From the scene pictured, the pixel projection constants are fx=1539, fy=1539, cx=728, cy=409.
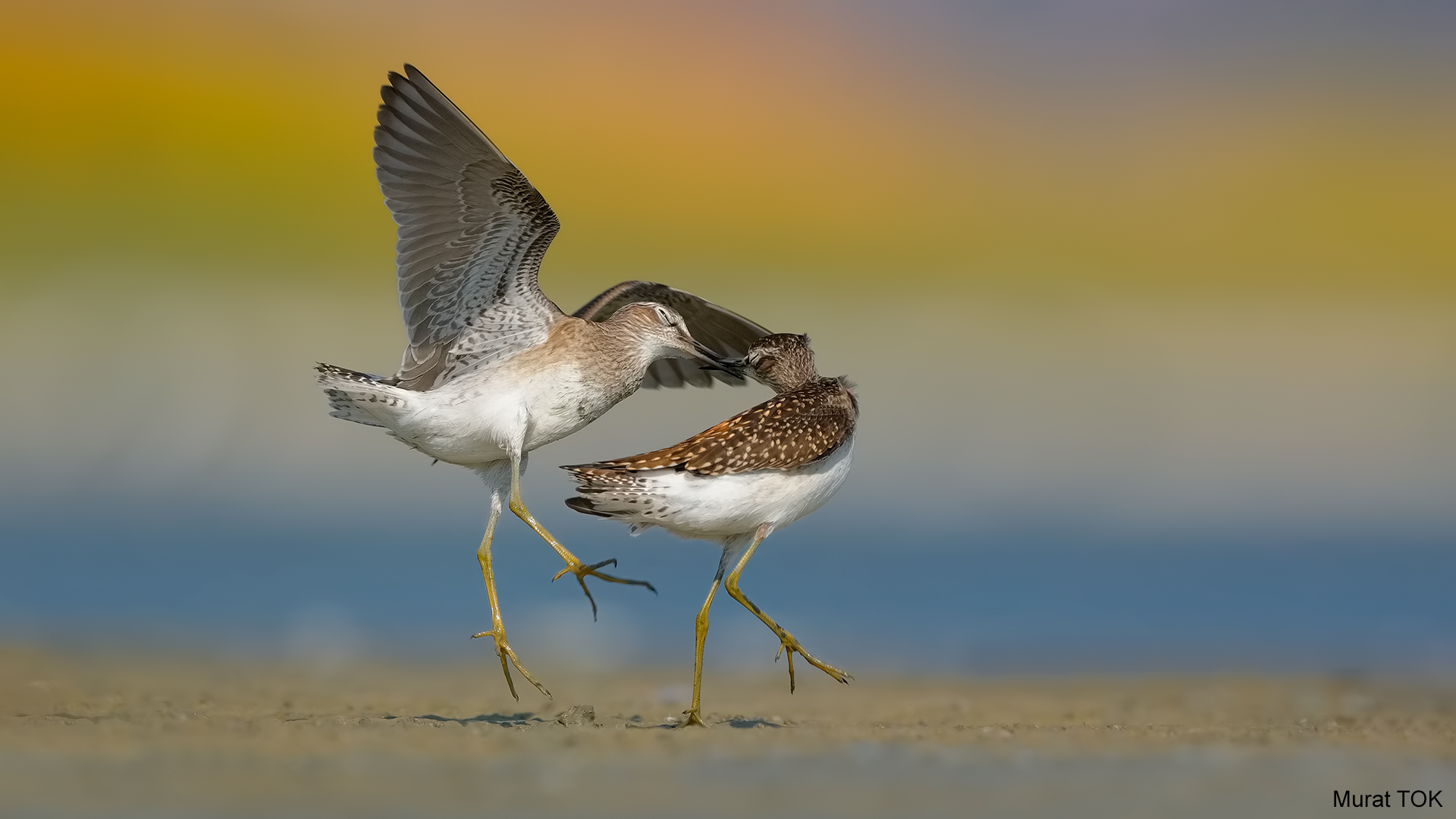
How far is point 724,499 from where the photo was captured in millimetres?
9047

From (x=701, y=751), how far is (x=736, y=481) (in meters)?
2.04

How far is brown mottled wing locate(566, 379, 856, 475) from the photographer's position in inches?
358

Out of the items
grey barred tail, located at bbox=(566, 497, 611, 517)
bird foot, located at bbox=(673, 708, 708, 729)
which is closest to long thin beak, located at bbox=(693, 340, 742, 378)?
grey barred tail, located at bbox=(566, 497, 611, 517)

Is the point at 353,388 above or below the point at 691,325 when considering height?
below

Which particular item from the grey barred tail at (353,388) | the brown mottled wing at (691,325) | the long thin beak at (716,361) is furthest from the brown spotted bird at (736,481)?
the brown mottled wing at (691,325)

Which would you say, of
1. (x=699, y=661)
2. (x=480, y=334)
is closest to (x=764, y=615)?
(x=699, y=661)

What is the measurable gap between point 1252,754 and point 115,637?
10302mm

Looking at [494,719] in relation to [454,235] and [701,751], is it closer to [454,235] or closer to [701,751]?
[701,751]

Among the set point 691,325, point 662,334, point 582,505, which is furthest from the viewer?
point 691,325

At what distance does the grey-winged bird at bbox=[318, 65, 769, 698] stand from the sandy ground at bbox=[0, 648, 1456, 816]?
5.43 feet

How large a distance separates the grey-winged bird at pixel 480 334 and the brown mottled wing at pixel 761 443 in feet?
3.07

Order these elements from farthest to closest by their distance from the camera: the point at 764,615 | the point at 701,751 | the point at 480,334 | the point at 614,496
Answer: the point at 480,334
the point at 764,615
the point at 614,496
the point at 701,751

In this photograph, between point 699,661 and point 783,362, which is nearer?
point 699,661

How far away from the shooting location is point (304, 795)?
6.17 metres
